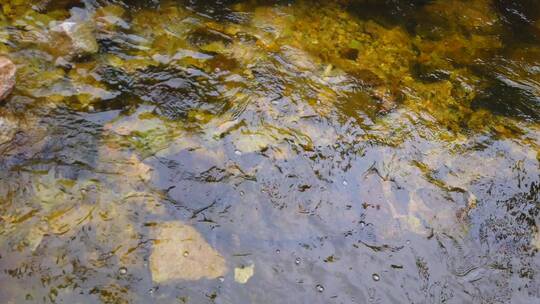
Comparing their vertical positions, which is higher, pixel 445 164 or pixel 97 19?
pixel 97 19

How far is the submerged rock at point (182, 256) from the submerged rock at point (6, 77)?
226 centimetres

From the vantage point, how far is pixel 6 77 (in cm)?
475

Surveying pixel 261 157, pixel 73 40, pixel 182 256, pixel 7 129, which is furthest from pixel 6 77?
pixel 261 157

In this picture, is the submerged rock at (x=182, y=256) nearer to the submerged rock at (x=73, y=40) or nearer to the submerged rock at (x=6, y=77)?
the submerged rock at (x=6, y=77)

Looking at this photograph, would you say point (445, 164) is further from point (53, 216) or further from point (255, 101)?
point (53, 216)

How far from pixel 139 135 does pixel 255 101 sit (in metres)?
1.46

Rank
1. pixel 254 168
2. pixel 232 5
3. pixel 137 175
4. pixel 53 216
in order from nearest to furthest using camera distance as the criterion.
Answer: pixel 53 216 < pixel 137 175 < pixel 254 168 < pixel 232 5

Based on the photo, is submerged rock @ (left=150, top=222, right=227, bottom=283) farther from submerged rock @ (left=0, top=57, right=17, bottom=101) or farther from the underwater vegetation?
submerged rock @ (left=0, top=57, right=17, bottom=101)

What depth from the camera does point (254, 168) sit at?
16.2ft

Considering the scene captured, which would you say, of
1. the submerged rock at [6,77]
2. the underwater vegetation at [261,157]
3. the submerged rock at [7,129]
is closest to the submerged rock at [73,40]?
the underwater vegetation at [261,157]

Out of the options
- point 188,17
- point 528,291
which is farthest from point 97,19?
point 528,291

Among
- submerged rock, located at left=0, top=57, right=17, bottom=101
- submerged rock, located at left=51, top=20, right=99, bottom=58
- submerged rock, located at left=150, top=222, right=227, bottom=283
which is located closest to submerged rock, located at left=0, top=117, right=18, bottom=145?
submerged rock, located at left=0, top=57, right=17, bottom=101

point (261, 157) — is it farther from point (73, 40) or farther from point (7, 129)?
point (73, 40)

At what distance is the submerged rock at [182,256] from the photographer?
4043mm
